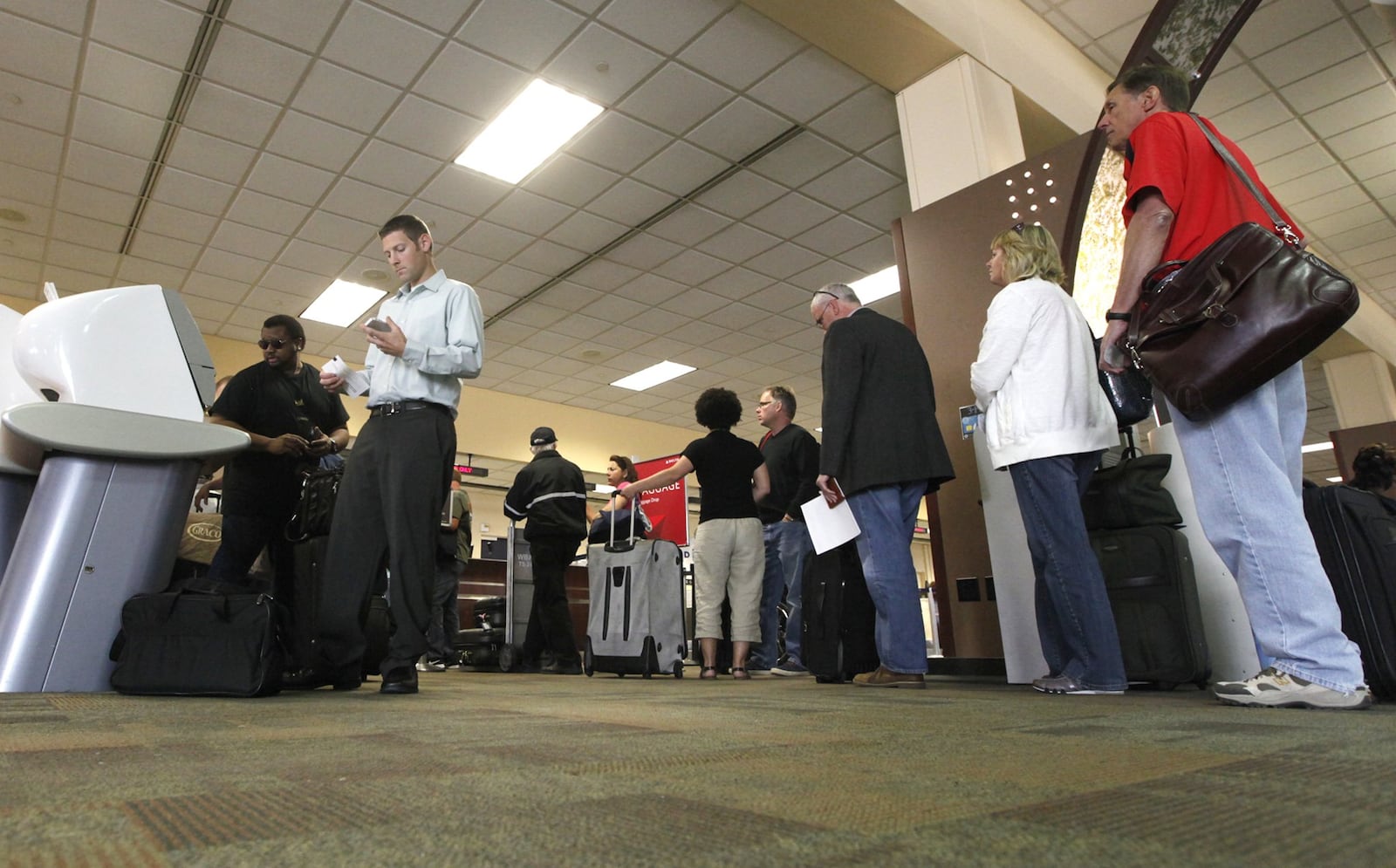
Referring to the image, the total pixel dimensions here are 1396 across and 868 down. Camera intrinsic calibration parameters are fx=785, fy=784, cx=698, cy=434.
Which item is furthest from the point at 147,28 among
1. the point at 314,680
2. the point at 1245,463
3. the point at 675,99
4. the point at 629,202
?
the point at 1245,463

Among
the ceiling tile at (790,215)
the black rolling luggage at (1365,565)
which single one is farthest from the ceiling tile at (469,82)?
the black rolling luggage at (1365,565)

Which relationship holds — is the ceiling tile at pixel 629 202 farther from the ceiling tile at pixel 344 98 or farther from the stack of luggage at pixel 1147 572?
the stack of luggage at pixel 1147 572

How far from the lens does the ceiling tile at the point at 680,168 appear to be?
202 inches

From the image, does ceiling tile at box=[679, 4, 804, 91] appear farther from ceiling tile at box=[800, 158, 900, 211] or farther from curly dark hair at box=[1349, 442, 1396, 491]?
curly dark hair at box=[1349, 442, 1396, 491]

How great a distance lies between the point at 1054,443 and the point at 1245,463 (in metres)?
0.56

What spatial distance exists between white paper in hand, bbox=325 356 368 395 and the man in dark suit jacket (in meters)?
1.35

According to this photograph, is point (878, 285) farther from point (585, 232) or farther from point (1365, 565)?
point (1365, 565)

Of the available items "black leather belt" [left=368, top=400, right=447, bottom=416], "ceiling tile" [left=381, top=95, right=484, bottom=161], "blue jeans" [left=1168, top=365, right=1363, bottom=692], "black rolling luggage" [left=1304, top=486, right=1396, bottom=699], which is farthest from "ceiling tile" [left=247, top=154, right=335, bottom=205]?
"black rolling luggage" [left=1304, top=486, right=1396, bottom=699]

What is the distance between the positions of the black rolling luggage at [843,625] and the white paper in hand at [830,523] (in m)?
0.27

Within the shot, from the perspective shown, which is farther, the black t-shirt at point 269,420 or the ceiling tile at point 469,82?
the ceiling tile at point 469,82

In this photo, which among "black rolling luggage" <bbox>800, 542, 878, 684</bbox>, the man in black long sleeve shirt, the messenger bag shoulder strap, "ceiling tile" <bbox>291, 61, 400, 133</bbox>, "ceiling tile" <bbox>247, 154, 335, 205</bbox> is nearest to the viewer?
the messenger bag shoulder strap

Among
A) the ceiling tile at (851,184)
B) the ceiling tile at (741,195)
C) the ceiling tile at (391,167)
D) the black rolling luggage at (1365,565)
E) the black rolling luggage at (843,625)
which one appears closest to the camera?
the black rolling luggage at (1365,565)

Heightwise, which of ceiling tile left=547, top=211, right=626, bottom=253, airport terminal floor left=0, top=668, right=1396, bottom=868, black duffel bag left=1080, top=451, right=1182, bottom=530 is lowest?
airport terminal floor left=0, top=668, right=1396, bottom=868

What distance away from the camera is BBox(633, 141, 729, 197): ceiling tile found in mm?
5141
